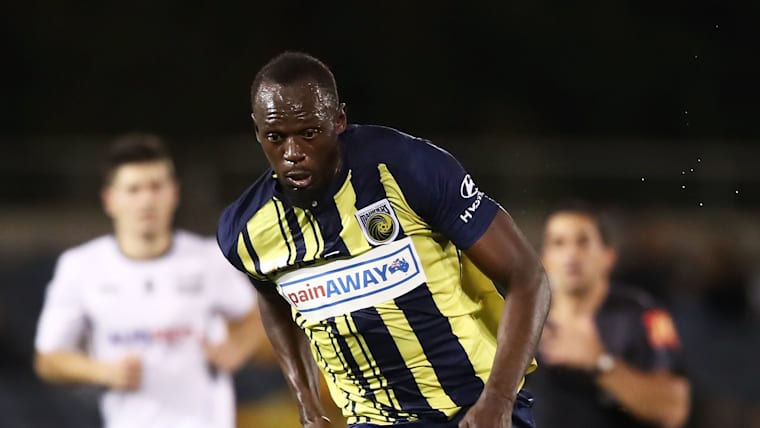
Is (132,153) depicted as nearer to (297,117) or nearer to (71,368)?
(71,368)

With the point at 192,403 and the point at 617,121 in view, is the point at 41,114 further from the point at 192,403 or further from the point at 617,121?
the point at 192,403

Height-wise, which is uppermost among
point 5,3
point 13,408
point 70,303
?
point 5,3

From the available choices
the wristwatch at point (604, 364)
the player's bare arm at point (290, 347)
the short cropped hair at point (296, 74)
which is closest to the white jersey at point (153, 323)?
the wristwatch at point (604, 364)

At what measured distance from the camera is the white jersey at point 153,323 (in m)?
6.18

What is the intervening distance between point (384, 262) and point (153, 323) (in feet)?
10.0

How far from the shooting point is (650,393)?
587 cm

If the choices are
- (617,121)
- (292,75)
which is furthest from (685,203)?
(292,75)

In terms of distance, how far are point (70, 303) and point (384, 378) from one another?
307 cm

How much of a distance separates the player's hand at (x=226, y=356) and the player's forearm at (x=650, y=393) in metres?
1.66

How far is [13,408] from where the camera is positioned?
7.83 metres

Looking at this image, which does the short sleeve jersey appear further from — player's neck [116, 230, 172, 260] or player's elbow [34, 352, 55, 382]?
player's elbow [34, 352, 55, 382]

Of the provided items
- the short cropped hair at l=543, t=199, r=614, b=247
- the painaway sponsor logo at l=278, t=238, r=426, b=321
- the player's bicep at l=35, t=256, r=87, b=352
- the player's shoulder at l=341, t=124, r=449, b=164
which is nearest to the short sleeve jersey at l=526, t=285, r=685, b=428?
the short cropped hair at l=543, t=199, r=614, b=247

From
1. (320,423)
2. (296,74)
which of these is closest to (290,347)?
(320,423)

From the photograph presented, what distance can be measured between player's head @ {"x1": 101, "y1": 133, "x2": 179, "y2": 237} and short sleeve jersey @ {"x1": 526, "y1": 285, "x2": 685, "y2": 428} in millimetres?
1943
